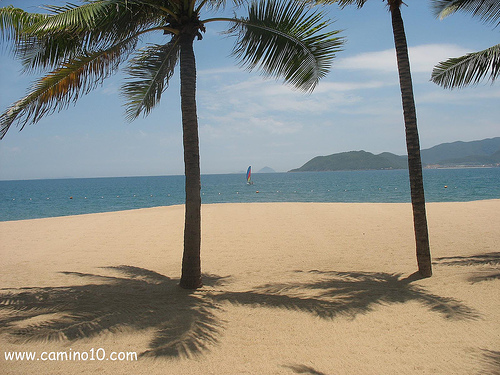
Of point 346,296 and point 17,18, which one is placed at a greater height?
point 17,18

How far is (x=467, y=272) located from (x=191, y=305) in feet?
17.3

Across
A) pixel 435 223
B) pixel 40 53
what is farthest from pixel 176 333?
pixel 435 223

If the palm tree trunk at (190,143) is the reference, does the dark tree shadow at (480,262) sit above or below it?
below

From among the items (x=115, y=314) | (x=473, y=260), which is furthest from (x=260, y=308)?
(x=473, y=260)

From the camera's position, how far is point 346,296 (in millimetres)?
5867

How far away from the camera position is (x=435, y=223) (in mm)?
13641

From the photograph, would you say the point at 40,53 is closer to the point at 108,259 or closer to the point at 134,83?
the point at 134,83

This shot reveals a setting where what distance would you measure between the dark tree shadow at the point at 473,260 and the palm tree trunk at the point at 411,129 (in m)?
1.62

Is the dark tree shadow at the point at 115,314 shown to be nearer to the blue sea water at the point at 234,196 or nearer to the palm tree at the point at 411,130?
the palm tree at the point at 411,130

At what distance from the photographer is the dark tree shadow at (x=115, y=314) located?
433 cm

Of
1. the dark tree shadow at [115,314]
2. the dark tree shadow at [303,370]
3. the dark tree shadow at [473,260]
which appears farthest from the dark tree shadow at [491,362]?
the dark tree shadow at [473,260]

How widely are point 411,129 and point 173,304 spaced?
509 cm

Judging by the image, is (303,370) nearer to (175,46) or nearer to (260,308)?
(260,308)

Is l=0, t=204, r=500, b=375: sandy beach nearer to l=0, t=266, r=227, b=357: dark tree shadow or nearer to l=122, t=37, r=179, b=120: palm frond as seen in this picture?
l=0, t=266, r=227, b=357: dark tree shadow
